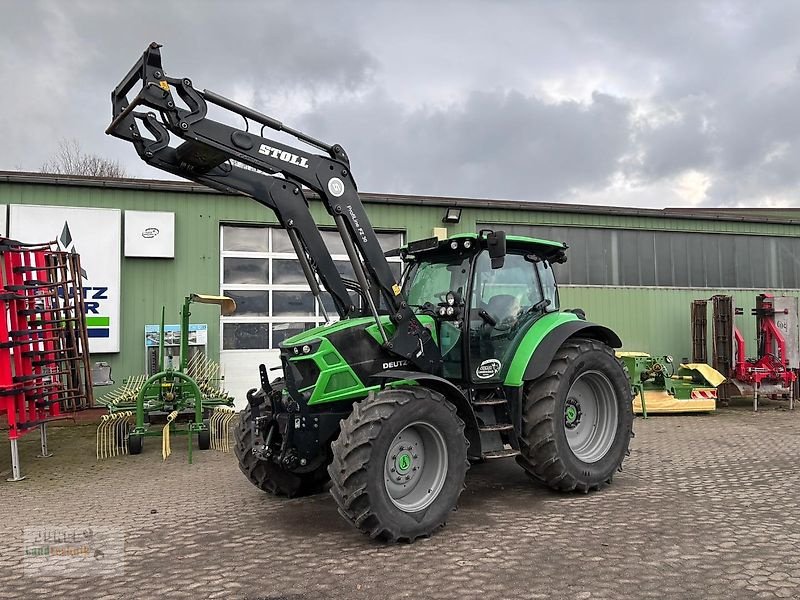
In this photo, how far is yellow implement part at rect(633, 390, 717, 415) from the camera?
440 inches

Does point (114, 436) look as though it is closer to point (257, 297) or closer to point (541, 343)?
point (257, 297)

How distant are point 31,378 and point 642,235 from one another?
11.6 meters

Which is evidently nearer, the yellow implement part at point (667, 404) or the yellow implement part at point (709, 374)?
the yellow implement part at point (667, 404)

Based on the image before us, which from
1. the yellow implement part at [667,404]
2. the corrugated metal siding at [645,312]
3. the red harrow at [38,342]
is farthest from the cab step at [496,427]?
the corrugated metal siding at [645,312]

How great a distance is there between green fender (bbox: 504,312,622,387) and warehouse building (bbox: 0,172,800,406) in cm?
595

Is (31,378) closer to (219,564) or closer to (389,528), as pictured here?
(219,564)

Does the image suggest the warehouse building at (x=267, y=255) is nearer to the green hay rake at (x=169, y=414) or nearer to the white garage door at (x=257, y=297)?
the white garage door at (x=257, y=297)

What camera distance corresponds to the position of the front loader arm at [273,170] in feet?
14.3

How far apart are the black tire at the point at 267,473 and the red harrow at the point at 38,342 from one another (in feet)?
9.72

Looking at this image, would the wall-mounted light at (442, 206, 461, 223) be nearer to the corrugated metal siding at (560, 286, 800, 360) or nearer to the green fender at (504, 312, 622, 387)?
the corrugated metal siding at (560, 286, 800, 360)

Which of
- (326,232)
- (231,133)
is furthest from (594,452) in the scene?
(326,232)

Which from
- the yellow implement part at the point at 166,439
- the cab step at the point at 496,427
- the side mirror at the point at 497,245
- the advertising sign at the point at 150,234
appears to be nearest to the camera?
the side mirror at the point at 497,245

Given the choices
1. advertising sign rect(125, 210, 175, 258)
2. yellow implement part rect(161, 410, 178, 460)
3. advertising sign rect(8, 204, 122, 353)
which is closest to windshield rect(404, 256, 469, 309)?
yellow implement part rect(161, 410, 178, 460)

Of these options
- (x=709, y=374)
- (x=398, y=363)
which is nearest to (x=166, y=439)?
(x=398, y=363)
